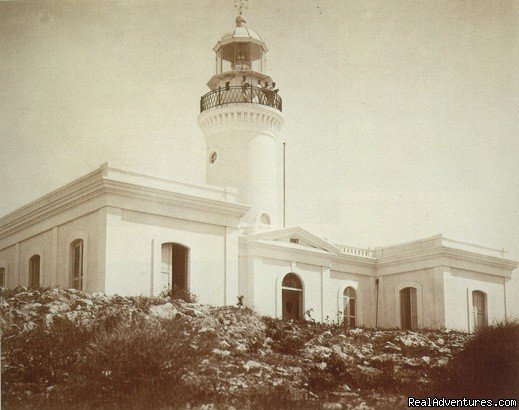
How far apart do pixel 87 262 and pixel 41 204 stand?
9.29 ft

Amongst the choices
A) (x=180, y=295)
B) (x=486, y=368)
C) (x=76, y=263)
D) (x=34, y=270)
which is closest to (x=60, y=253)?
(x=76, y=263)

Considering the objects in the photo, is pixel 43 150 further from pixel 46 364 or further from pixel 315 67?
pixel 315 67

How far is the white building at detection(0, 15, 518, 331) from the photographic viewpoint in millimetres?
19219

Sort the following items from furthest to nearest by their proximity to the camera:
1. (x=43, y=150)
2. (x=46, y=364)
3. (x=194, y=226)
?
(x=194, y=226) → (x=43, y=150) → (x=46, y=364)

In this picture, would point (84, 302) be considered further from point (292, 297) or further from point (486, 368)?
point (292, 297)

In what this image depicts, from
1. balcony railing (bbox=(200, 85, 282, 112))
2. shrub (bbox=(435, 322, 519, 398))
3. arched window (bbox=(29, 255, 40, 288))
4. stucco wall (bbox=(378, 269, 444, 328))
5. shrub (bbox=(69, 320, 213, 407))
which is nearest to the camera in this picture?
shrub (bbox=(69, 320, 213, 407))

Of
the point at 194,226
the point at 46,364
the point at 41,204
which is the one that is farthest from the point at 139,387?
the point at 41,204

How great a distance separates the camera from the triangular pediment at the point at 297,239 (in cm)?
2386

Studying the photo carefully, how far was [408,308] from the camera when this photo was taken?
1073 inches

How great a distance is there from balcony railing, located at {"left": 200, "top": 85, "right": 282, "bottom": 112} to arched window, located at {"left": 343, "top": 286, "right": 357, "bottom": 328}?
288 inches

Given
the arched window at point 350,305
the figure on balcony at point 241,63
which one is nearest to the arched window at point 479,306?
the arched window at point 350,305

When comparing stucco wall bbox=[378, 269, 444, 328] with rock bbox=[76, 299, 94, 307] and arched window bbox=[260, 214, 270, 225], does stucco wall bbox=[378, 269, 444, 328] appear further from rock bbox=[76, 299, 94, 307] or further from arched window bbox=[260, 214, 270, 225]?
rock bbox=[76, 299, 94, 307]

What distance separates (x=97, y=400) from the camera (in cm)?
1184

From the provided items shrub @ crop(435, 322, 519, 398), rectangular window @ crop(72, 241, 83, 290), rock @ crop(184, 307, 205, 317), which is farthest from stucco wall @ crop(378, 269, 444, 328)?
rectangular window @ crop(72, 241, 83, 290)
